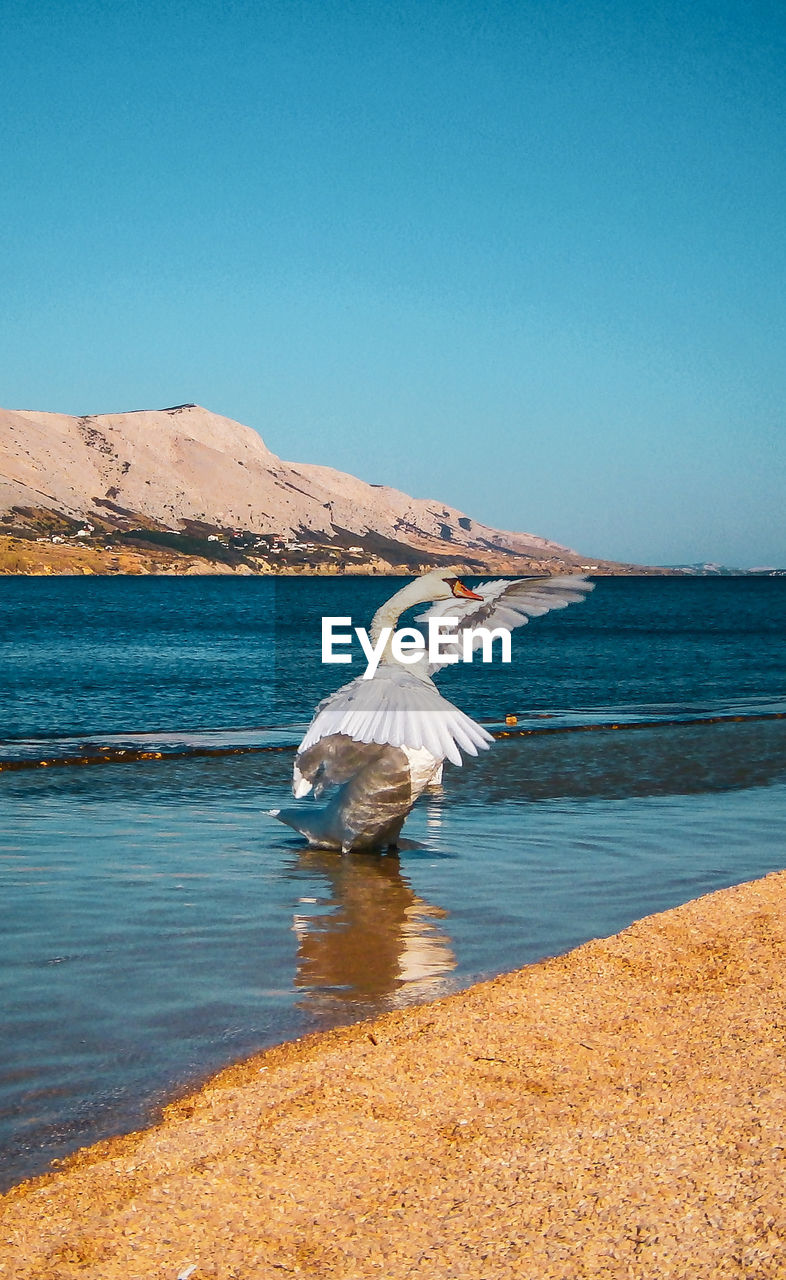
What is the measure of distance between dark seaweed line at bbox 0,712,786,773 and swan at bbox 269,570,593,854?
7.81 metres

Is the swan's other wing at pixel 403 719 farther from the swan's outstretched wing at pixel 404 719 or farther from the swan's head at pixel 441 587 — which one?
the swan's head at pixel 441 587

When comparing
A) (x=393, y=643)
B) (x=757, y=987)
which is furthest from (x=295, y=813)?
(x=757, y=987)

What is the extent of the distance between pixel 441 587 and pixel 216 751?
1239cm

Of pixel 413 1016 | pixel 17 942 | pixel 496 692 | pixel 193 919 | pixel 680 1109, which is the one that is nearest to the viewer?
pixel 680 1109

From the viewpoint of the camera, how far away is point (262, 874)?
37.7ft

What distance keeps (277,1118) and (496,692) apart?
31307 mm

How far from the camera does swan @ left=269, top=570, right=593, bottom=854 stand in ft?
29.1

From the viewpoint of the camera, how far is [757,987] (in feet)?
23.3

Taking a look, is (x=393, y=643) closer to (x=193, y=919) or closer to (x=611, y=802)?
(x=193, y=919)

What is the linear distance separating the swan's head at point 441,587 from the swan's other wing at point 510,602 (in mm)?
112

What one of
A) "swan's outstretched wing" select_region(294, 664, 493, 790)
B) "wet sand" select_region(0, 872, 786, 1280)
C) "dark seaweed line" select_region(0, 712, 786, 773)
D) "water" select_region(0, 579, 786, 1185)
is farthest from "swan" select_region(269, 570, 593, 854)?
"dark seaweed line" select_region(0, 712, 786, 773)

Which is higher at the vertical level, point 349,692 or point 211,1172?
point 349,692

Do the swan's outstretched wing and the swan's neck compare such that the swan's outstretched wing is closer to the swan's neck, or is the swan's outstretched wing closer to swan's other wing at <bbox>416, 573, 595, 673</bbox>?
the swan's neck

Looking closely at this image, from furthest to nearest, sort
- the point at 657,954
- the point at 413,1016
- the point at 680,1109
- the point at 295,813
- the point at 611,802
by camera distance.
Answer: the point at 611,802 → the point at 295,813 → the point at 657,954 → the point at 413,1016 → the point at 680,1109
